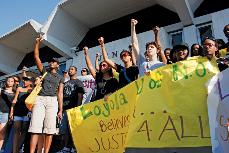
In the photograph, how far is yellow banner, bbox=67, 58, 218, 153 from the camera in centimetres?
324

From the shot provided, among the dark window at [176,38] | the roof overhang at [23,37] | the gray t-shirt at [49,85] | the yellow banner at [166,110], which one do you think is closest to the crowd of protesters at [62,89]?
the gray t-shirt at [49,85]

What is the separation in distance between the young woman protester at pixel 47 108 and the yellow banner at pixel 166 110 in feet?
3.86

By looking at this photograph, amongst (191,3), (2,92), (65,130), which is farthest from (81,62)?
(65,130)

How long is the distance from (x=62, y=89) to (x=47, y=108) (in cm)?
50

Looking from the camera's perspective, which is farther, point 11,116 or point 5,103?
point 5,103

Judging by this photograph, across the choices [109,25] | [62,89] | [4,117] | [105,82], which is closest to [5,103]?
[4,117]

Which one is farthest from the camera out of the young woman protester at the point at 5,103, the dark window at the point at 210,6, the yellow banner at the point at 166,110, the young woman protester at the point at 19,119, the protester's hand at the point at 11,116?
the dark window at the point at 210,6

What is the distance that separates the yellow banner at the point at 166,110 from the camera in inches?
127

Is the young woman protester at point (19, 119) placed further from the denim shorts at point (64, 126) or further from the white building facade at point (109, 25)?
the white building facade at point (109, 25)

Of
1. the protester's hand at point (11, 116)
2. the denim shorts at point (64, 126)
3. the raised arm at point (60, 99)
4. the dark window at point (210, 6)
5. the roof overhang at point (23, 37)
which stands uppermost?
the roof overhang at point (23, 37)

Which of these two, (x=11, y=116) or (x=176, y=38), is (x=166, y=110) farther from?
(x=176, y=38)

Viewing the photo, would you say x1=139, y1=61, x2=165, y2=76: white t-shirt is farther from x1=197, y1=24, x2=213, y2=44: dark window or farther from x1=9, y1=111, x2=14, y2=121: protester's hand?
x1=197, y1=24, x2=213, y2=44: dark window

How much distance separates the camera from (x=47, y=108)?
507 cm

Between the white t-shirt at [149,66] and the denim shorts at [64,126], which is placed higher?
the white t-shirt at [149,66]
